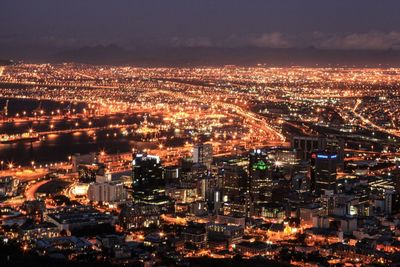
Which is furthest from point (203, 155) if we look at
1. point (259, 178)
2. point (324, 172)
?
point (324, 172)

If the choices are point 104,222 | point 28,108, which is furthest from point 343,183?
point 28,108

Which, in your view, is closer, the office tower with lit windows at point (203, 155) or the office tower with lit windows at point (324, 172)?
the office tower with lit windows at point (324, 172)

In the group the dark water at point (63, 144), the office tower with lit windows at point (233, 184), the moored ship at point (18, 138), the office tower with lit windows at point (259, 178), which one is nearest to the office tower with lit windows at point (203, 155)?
the office tower with lit windows at point (233, 184)

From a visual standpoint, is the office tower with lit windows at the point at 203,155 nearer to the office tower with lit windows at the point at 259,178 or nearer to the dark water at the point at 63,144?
the office tower with lit windows at the point at 259,178

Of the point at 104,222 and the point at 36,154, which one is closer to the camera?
the point at 104,222

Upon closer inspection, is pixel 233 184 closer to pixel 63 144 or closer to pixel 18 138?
pixel 63 144

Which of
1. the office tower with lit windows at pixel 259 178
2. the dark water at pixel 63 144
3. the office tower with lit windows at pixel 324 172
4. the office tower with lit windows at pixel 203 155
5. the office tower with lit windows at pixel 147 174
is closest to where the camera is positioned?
the office tower with lit windows at pixel 259 178

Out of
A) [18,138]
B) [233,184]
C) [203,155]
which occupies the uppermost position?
[203,155]

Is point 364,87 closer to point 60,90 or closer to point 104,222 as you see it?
point 60,90

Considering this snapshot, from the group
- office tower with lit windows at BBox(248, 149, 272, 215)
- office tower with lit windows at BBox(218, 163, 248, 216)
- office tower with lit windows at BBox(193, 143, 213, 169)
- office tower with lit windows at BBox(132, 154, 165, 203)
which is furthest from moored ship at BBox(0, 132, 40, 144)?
office tower with lit windows at BBox(248, 149, 272, 215)
